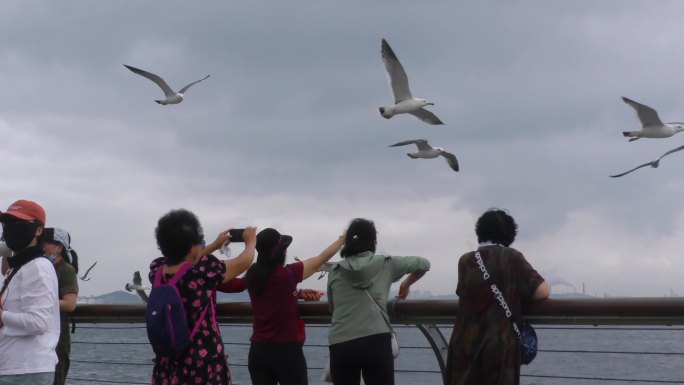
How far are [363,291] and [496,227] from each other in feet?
2.77

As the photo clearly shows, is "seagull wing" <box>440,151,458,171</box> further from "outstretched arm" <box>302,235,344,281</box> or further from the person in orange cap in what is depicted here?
the person in orange cap

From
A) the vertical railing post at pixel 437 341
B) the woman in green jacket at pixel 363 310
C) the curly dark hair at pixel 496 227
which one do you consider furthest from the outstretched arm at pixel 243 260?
the curly dark hair at pixel 496 227

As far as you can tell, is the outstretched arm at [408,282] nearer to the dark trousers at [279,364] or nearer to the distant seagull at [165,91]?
the dark trousers at [279,364]

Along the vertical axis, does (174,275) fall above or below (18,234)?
below

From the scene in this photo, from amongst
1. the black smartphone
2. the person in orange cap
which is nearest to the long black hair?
the black smartphone

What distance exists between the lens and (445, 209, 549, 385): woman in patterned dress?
404 cm

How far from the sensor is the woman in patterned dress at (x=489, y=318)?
4043 mm

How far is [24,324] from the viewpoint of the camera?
4141 mm

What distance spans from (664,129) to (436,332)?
1331 cm

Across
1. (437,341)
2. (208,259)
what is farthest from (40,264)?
(437,341)

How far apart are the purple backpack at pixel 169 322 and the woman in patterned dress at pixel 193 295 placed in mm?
54

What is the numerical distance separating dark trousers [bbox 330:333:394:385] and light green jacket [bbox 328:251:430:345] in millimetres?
35

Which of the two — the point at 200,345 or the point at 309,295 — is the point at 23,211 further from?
the point at 309,295

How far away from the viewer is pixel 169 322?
4.00m
